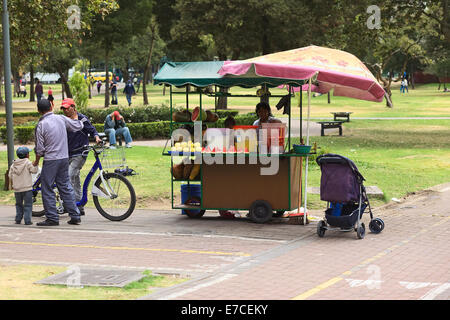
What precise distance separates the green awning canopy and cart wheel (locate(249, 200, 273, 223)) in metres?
1.84

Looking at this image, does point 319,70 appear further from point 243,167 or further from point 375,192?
point 375,192

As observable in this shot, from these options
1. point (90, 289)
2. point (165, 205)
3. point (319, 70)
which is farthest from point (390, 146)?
point (90, 289)

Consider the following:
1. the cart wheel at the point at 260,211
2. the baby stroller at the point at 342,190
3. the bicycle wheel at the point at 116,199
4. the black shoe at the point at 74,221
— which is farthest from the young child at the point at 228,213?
the black shoe at the point at 74,221

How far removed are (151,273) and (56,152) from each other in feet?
11.7

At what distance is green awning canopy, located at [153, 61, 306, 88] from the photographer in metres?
11.1

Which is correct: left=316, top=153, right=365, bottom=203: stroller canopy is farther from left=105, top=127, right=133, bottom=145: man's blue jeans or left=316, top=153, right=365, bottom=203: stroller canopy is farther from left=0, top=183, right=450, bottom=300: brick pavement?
left=105, top=127, right=133, bottom=145: man's blue jeans

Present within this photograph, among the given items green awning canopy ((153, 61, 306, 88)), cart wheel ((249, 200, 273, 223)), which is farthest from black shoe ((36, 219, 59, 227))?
cart wheel ((249, 200, 273, 223))

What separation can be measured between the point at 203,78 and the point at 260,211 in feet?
7.13

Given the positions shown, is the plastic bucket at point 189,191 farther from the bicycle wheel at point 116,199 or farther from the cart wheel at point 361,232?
the cart wheel at point 361,232

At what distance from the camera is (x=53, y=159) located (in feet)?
35.3

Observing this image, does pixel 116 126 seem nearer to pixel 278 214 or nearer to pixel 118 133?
pixel 118 133

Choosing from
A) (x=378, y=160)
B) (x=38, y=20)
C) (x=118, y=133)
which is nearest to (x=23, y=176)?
(x=38, y=20)

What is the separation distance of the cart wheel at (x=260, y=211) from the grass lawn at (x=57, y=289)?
3.55 meters

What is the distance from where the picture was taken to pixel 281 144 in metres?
11.0
